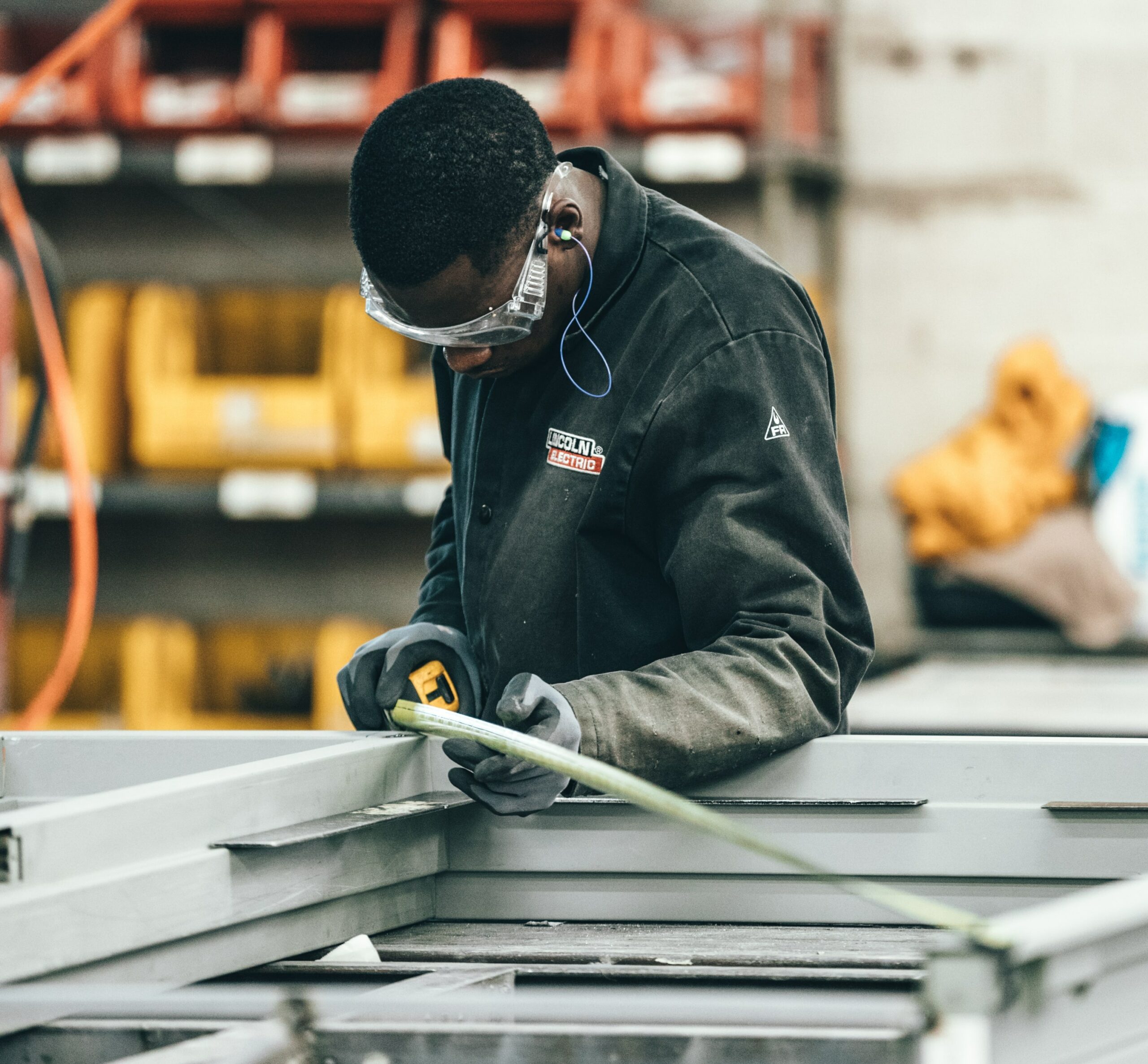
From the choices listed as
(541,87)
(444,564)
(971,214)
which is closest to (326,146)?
(541,87)

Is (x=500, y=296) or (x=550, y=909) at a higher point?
(x=500, y=296)

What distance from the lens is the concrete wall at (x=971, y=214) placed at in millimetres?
4211

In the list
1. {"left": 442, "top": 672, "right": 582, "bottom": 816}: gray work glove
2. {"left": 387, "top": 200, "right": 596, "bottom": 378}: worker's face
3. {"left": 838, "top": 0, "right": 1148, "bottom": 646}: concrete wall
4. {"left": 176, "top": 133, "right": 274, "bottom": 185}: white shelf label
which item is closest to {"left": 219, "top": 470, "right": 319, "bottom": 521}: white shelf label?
{"left": 176, "top": 133, "right": 274, "bottom": 185}: white shelf label

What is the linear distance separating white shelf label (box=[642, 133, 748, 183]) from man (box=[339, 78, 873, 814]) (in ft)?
7.26

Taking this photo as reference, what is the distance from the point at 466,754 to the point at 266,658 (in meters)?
3.08

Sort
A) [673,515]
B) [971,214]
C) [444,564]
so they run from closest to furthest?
1. [673,515]
2. [444,564]
3. [971,214]

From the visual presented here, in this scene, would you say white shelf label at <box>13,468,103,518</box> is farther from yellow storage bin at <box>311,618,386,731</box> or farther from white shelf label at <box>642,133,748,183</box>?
white shelf label at <box>642,133,748,183</box>

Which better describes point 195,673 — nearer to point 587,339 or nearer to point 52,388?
point 52,388

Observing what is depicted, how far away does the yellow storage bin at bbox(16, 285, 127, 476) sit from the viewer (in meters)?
3.88

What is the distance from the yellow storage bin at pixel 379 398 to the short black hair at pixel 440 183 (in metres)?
2.32

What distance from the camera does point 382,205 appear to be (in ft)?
4.13

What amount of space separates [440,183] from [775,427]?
383 millimetres

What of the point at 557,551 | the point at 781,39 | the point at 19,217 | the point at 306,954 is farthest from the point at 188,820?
the point at 781,39

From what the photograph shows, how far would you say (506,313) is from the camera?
52.6 inches
